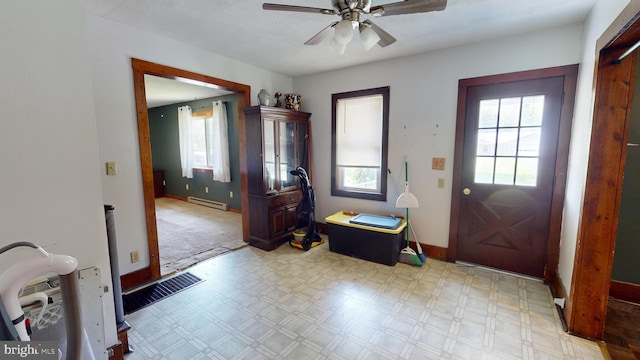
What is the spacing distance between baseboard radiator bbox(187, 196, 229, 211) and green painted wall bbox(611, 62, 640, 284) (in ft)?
19.2

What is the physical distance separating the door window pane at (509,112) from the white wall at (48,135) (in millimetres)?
3440

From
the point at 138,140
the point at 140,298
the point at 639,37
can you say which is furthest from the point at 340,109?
the point at 140,298

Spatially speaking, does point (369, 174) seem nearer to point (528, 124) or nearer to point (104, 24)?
point (528, 124)

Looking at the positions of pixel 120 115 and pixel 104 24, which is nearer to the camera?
pixel 104 24

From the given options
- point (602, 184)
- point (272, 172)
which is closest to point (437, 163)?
point (602, 184)

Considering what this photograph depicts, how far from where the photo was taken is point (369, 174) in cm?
380

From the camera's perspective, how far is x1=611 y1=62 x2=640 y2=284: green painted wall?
229cm

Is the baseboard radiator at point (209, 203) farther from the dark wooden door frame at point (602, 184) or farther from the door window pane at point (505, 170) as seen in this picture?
the dark wooden door frame at point (602, 184)

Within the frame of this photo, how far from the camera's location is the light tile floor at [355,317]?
1.86 metres

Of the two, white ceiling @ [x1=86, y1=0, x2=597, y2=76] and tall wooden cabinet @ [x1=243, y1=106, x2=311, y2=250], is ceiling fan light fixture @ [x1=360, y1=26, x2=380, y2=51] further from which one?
tall wooden cabinet @ [x1=243, y1=106, x2=311, y2=250]

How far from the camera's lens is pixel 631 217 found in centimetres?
234

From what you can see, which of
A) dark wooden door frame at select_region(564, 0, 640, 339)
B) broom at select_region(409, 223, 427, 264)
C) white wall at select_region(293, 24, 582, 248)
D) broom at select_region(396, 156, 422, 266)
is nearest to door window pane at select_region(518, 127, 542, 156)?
white wall at select_region(293, 24, 582, 248)

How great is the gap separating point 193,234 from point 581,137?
15.6ft

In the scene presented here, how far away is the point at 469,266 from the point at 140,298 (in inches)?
135
